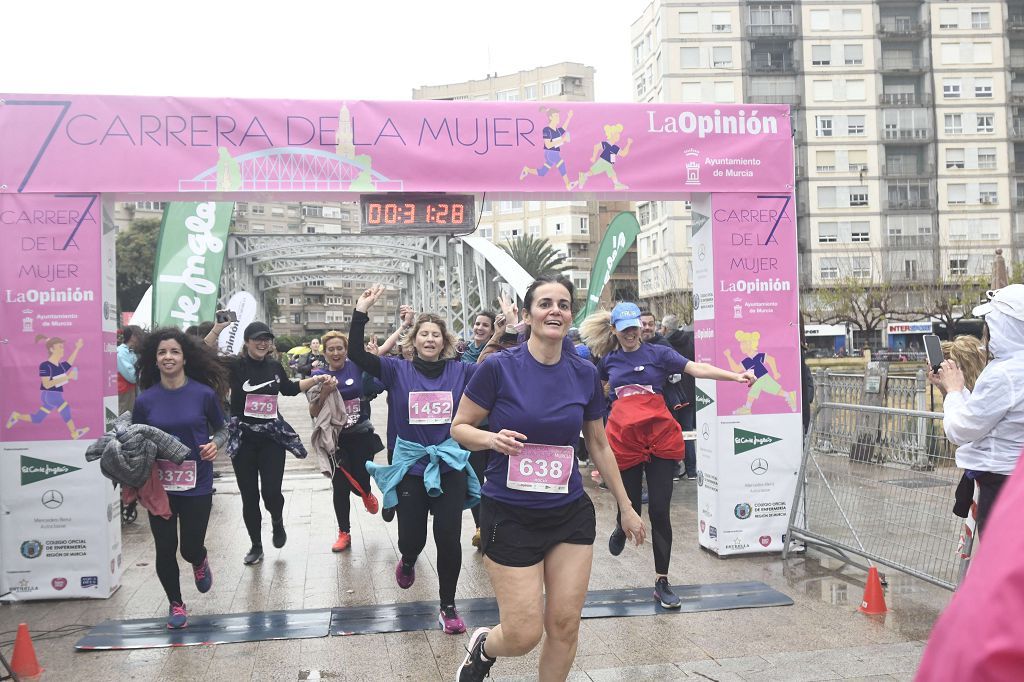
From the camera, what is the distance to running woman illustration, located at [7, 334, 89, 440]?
7250 millimetres

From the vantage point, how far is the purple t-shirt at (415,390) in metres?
6.25

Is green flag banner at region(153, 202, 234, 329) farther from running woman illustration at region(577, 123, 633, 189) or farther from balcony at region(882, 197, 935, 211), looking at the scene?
balcony at region(882, 197, 935, 211)

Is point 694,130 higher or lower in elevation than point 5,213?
higher

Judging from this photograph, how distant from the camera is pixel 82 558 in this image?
23.6 ft

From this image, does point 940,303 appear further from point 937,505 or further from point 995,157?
point 937,505

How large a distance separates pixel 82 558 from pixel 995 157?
2840 inches

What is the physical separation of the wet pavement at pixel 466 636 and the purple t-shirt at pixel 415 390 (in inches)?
49.1

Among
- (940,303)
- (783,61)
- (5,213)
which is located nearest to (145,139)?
(5,213)

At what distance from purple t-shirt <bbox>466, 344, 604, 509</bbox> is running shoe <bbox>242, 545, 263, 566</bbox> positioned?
4420 mm

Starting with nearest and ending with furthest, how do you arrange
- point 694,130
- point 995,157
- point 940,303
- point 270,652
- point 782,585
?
1. point 270,652
2. point 782,585
3. point 694,130
4. point 940,303
5. point 995,157

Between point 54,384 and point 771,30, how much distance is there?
68774 mm

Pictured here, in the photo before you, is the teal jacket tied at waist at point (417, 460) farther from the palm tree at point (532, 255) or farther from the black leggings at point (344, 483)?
the palm tree at point (532, 255)

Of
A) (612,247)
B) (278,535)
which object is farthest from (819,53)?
(278,535)

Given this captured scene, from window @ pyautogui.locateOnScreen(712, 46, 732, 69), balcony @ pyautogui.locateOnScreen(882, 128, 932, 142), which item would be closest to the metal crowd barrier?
window @ pyautogui.locateOnScreen(712, 46, 732, 69)
